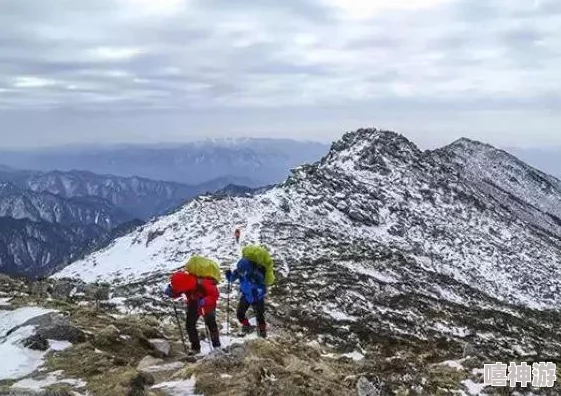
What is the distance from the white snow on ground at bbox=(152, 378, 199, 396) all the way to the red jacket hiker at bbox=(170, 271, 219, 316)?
10.6 feet

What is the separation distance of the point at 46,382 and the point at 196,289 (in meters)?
4.42

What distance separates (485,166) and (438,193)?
5886 centimetres

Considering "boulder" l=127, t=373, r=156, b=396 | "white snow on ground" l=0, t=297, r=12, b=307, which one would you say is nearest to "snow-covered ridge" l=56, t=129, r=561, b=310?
"white snow on ground" l=0, t=297, r=12, b=307

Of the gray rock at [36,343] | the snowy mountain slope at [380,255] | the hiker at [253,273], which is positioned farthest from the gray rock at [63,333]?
the snowy mountain slope at [380,255]

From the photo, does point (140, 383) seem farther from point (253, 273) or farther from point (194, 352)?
point (253, 273)

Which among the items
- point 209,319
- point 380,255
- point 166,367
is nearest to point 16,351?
point 166,367

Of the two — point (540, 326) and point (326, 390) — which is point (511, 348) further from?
point (326, 390)

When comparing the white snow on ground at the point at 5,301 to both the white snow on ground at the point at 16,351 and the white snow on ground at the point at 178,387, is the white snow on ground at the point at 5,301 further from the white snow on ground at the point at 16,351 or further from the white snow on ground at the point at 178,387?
the white snow on ground at the point at 178,387

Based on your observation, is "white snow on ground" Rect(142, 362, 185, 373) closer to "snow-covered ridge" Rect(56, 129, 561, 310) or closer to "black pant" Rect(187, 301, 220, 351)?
"black pant" Rect(187, 301, 220, 351)

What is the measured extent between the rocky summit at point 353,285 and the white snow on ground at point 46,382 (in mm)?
313

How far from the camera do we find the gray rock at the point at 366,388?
43.5 ft

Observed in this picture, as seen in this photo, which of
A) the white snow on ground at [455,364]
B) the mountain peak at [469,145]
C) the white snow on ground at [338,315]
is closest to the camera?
the white snow on ground at [455,364]

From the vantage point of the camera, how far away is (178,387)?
40.9 feet

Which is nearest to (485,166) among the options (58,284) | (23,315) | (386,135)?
(386,135)
